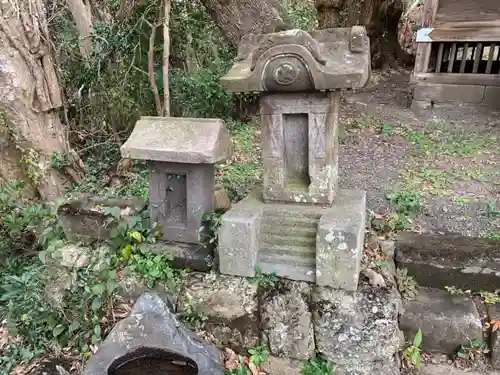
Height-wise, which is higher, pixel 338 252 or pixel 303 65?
pixel 303 65

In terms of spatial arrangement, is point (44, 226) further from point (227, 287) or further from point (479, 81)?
point (479, 81)

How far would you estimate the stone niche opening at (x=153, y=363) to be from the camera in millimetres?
2812

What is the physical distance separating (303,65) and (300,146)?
729 mm

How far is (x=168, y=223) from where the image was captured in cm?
356

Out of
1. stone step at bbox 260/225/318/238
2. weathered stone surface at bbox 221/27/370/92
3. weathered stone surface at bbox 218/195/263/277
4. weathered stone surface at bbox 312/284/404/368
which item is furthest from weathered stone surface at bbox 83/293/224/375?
weathered stone surface at bbox 221/27/370/92

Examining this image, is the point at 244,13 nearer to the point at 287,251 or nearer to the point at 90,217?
the point at 90,217

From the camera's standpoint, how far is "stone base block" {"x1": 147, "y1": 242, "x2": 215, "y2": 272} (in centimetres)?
338

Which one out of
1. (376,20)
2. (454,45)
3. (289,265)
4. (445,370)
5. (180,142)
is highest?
(376,20)

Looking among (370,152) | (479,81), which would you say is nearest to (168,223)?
(370,152)

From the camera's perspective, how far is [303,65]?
2.81 meters

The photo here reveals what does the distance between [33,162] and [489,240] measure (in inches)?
216

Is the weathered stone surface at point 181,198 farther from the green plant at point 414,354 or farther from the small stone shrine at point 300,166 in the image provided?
the green plant at point 414,354

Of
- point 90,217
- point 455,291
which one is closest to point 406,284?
point 455,291

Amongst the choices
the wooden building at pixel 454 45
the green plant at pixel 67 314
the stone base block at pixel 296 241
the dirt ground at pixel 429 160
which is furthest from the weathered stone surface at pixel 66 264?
the wooden building at pixel 454 45
